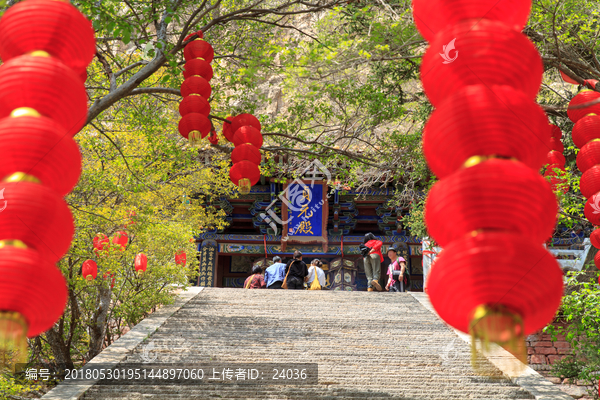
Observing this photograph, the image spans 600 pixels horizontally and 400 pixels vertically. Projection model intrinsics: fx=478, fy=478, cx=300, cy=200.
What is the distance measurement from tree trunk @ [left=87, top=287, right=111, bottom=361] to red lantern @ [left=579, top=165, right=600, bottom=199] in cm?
709

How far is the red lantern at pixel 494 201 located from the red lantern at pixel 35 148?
5.03 ft

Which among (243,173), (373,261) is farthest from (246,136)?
(373,261)

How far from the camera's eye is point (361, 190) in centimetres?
1544

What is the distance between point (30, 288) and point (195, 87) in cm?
314

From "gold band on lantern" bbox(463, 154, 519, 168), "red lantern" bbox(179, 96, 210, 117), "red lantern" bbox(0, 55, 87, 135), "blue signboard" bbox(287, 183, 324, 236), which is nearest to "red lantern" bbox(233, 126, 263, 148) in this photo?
"red lantern" bbox(179, 96, 210, 117)

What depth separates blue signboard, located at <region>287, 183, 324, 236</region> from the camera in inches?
634

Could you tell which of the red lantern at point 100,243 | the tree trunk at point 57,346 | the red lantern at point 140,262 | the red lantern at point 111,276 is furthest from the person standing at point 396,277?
the tree trunk at point 57,346

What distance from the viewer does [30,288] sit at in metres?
1.78

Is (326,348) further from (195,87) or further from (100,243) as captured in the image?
(195,87)

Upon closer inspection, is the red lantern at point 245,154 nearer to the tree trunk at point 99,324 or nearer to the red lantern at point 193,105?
the red lantern at point 193,105

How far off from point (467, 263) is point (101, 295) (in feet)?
25.2

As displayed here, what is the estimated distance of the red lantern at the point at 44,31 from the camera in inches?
83.6

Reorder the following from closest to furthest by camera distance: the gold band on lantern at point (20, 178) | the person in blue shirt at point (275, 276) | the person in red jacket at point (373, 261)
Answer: the gold band on lantern at point (20, 178), the person in red jacket at point (373, 261), the person in blue shirt at point (275, 276)

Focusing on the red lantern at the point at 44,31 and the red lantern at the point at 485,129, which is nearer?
the red lantern at the point at 485,129
